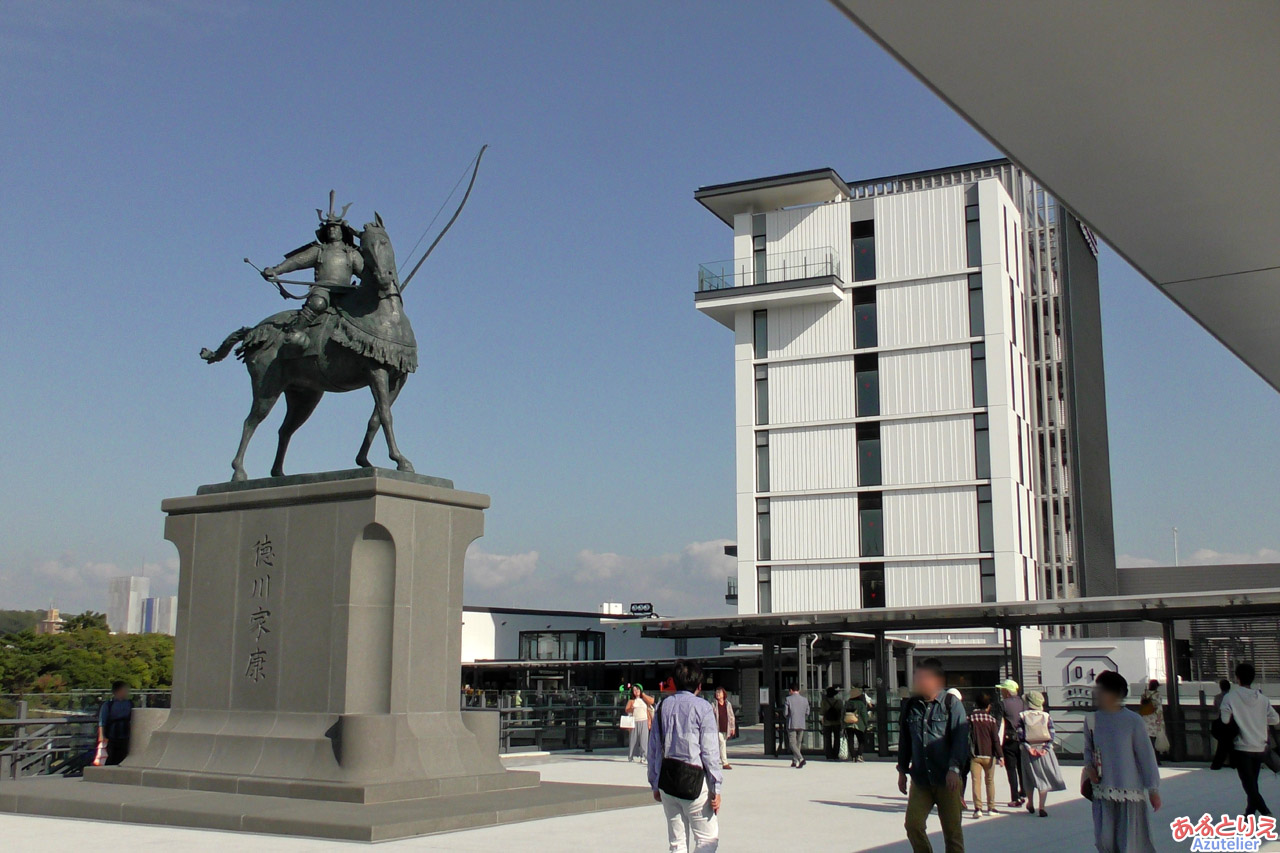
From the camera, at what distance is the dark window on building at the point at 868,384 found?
54.0 metres

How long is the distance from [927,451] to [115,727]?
137 feet

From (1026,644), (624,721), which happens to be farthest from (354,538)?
(1026,644)

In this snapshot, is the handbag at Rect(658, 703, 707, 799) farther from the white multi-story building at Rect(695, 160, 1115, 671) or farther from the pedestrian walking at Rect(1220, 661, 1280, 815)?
the white multi-story building at Rect(695, 160, 1115, 671)

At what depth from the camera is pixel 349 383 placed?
1523cm

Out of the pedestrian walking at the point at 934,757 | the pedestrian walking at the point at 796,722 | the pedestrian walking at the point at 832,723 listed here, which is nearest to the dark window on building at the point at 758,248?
the pedestrian walking at the point at 832,723

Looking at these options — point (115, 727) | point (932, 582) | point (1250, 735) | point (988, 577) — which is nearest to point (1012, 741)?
point (1250, 735)

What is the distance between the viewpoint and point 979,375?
5206 cm

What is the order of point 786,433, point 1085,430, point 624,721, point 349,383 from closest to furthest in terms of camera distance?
1. point 349,383
2. point 624,721
3. point 786,433
4. point 1085,430

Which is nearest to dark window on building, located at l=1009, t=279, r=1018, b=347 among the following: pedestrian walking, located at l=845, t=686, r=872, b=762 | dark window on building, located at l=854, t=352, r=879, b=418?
dark window on building, located at l=854, t=352, r=879, b=418

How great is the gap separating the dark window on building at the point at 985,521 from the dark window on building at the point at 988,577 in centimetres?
57

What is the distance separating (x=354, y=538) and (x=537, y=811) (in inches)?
142

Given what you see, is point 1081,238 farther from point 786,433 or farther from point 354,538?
point 354,538

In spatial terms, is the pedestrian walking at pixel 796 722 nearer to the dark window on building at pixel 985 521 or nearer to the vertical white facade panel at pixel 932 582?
the vertical white facade panel at pixel 932 582

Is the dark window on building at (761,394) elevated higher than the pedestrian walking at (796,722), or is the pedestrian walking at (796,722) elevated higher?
the dark window on building at (761,394)
